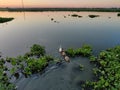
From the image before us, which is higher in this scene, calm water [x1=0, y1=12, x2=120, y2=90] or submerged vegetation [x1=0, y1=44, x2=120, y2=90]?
submerged vegetation [x1=0, y1=44, x2=120, y2=90]

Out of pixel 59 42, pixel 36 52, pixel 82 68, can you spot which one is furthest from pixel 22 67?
pixel 59 42

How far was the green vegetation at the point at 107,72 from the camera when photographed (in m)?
13.1

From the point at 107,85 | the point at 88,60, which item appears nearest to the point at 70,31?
the point at 88,60

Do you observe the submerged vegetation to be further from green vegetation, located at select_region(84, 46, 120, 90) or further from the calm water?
the calm water

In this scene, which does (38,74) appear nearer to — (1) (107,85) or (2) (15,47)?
(1) (107,85)

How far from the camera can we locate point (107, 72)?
15.1 m

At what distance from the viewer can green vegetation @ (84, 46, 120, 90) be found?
13.1 meters

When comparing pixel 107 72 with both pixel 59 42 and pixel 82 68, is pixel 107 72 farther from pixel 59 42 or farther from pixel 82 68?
pixel 59 42

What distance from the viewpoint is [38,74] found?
52.0 ft

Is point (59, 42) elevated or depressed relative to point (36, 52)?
depressed

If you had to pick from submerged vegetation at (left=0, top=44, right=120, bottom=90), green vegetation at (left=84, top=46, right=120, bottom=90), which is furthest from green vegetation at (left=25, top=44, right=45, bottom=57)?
green vegetation at (left=84, top=46, right=120, bottom=90)

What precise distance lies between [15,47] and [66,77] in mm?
10429

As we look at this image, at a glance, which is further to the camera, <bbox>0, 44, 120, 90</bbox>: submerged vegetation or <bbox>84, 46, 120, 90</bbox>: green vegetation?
<bbox>0, 44, 120, 90</bbox>: submerged vegetation

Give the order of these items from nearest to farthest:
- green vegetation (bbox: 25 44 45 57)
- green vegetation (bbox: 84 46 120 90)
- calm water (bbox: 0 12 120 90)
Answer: green vegetation (bbox: 84 46 120 90)
calm water (bbox: 0 12 120 90)
green vegetation (bbox: 25 44 45 57)
